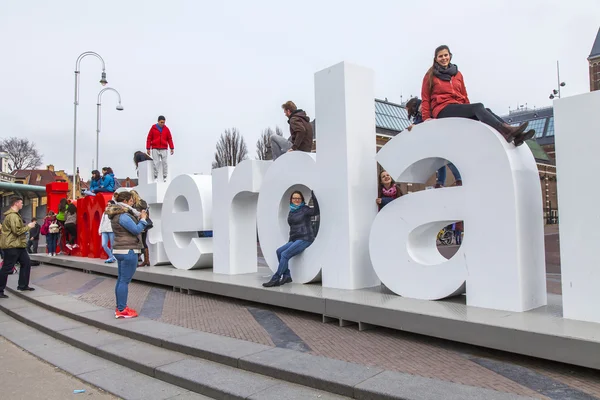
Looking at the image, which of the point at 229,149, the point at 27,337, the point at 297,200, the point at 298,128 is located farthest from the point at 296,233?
the point at 229,149

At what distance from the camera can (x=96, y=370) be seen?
4.91 meters

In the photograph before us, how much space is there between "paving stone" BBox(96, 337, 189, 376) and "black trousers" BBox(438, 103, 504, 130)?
4253mm

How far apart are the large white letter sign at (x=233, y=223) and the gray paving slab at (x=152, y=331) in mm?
2717

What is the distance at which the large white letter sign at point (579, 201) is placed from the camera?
4449mm

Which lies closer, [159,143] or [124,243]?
[124,243]

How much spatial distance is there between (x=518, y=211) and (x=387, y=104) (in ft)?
125

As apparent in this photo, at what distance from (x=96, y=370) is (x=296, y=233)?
329 cm

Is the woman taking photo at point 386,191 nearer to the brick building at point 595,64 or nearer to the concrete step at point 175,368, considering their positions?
the concrete step at point 175,368

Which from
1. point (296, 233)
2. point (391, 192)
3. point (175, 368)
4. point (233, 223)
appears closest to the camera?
point (175, 368)

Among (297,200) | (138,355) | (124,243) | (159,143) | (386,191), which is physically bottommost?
(138,355)

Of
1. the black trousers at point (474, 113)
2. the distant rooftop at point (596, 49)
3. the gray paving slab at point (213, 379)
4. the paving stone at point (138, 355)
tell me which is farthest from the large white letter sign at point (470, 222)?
the distant rooftop at point (596, 49)

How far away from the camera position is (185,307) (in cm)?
743

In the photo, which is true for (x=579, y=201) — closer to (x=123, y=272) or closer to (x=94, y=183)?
(x=123, y=272)

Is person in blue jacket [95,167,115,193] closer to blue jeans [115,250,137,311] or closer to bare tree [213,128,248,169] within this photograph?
blue jeans [115,250,137,311]
